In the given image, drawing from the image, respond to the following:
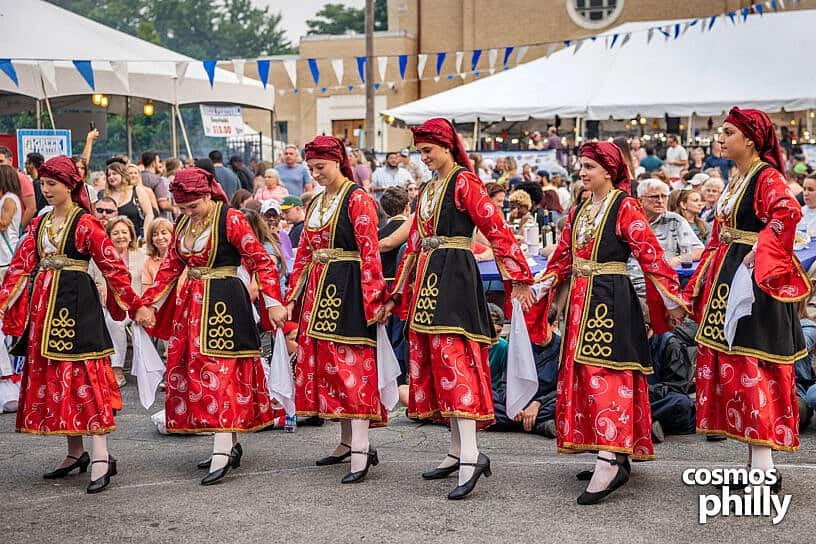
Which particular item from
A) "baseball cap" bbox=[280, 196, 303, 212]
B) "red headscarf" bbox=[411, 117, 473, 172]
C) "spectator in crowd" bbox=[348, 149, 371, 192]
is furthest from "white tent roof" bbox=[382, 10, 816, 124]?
"red headscarf" bbox=[411, 117, 473, 172]

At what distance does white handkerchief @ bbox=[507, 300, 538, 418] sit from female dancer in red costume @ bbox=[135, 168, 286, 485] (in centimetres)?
120

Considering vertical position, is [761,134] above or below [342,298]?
above

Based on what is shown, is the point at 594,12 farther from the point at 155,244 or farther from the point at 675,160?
the point at 155,244

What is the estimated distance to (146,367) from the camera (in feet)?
20.2

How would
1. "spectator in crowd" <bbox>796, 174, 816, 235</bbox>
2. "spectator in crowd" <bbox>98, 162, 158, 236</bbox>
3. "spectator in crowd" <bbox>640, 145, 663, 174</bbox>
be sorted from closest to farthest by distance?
"spectator in crowd" <bbox>796, 174, 816, 235</bbox>, "spectator in crowd" <bbox>98, 162, 158, 236</bbox>, "spectator in crowd" <bbox>640, 145, 663, 174</bbox>

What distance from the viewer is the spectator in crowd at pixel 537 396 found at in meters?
6.83

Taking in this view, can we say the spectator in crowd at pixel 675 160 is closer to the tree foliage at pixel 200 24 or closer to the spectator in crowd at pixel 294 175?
the spectator in crowd at pixel 294 175

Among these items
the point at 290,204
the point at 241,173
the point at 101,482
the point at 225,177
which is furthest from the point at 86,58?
the point at 101,482

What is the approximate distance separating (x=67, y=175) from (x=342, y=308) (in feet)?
5.22

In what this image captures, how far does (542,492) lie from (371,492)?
32.5 inches

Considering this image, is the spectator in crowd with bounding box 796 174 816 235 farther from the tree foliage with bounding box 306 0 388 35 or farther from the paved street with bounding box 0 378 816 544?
the tree foliage with bounding box 306 0 388 35

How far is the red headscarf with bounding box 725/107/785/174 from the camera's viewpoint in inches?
202

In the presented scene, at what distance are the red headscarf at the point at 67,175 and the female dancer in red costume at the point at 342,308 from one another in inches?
47.8

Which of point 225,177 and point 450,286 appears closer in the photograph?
point 450,286
